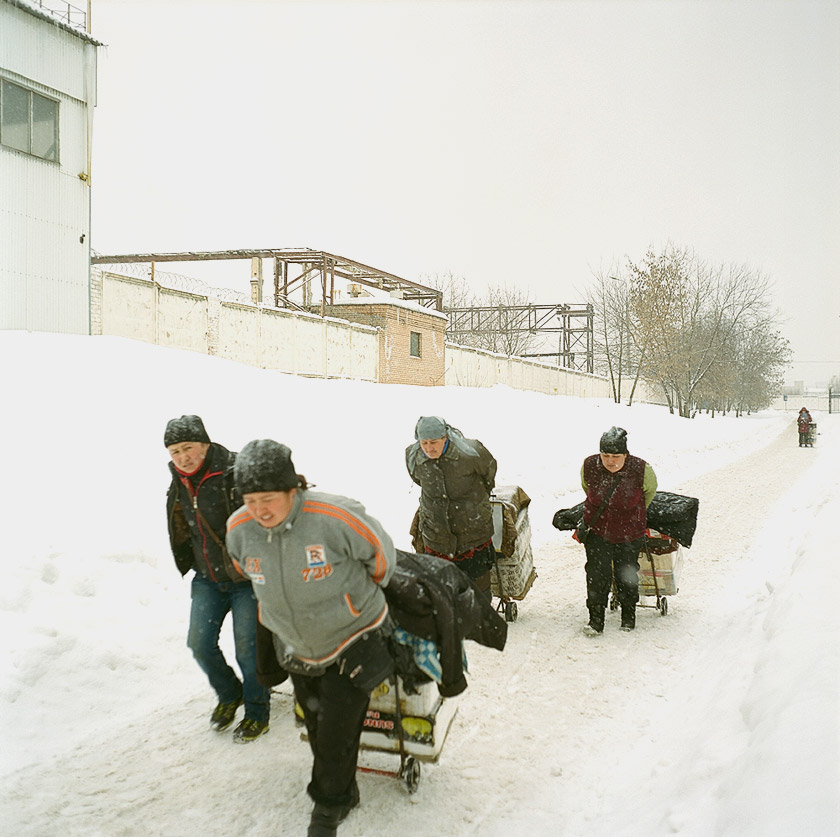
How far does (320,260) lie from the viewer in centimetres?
2923

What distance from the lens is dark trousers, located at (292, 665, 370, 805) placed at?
315 cm

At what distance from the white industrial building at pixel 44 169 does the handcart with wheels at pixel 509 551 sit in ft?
45.1

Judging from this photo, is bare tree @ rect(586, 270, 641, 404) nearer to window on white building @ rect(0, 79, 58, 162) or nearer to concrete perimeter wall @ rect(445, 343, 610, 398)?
concrete perimeter wall @ rect(445, 343, 610, 398)

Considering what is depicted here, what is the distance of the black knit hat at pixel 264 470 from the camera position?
2844 mm

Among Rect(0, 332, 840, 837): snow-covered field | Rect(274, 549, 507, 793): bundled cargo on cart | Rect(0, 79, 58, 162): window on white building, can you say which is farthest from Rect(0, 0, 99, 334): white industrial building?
Rect(274, 549, 507, 793): bundled cargo on cart

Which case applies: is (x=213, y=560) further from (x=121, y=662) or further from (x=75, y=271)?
(x=75, y=271)

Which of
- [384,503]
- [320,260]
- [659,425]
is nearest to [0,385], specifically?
[384,503]

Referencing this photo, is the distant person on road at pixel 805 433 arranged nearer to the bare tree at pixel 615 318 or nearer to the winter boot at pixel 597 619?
the bare tree at pixel 615 318

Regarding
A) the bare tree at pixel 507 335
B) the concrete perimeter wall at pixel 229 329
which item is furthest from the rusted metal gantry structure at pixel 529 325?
the concrete perimeter wall at pixel 229 329

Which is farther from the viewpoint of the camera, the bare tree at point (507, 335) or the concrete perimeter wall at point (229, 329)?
the bare tree at point (507, 335)

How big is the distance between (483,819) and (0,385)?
32.5ft

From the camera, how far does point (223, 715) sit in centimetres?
435

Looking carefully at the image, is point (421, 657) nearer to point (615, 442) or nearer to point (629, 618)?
point (615, 442)

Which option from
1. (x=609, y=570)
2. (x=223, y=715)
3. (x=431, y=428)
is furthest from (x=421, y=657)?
(x=609, y=570)
